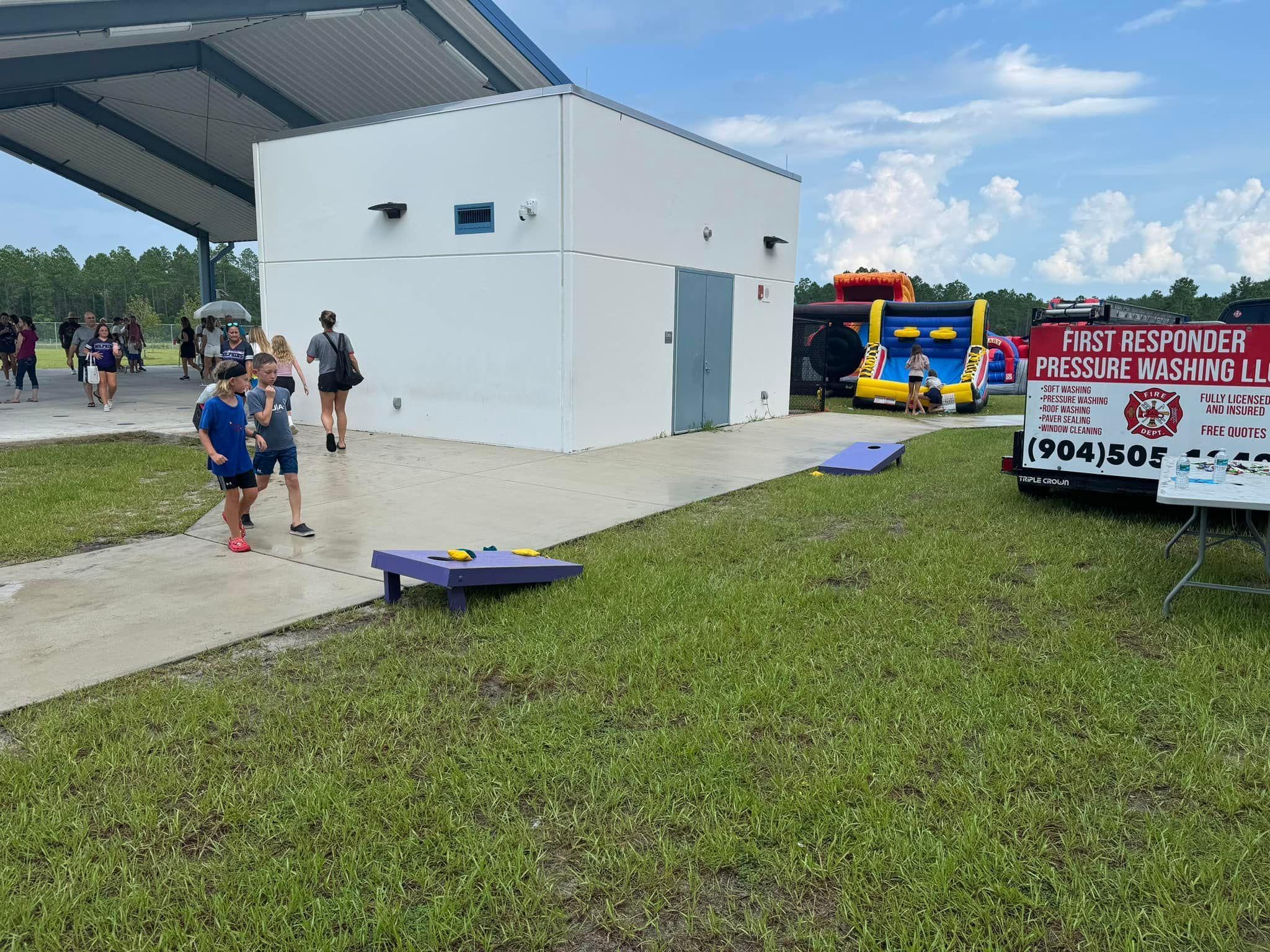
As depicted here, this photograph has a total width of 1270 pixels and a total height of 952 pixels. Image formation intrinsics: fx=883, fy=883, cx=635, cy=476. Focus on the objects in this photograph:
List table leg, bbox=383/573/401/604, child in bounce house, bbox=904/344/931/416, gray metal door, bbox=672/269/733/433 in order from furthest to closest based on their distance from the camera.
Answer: child in bounce house, bbox=904/344/931/416 → gray metal door, bbox=672/269/733/433 → table leg, bbox=383/573/401/604

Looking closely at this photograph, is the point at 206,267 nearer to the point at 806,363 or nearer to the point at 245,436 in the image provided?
the point at 806,363

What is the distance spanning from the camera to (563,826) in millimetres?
3014

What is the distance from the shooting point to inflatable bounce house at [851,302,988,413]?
66.0 feet

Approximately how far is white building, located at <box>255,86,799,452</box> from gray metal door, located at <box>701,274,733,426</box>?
0.15ft

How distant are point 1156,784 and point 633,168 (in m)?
11.2

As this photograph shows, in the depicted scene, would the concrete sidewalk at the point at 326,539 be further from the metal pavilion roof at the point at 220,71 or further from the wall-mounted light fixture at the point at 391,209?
the metal pavilion roof at the point at 220,71

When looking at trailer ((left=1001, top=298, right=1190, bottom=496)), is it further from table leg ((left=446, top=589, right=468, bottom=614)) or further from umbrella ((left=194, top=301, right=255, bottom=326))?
umbrella ((left=194, top=301, right=255, bottom=326))

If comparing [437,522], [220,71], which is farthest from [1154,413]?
[220,71]

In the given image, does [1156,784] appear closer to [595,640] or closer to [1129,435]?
[595,640]

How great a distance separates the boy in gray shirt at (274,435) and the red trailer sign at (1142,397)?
6.28m

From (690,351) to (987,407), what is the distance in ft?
34.6

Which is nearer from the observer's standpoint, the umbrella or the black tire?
the black tire

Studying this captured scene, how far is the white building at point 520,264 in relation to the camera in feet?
39.3

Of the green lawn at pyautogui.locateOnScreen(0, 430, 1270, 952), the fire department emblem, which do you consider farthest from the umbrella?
the fire department emblem
